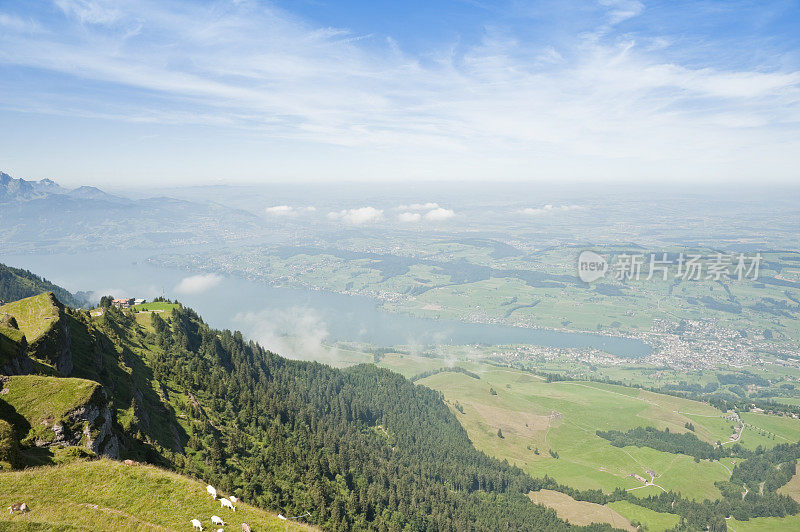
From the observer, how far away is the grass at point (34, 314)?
40.5 meters

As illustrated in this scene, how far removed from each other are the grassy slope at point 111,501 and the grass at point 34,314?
27062mm

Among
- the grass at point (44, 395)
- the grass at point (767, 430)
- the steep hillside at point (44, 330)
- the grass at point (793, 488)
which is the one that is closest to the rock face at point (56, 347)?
the steep hillside at point (44, 330)

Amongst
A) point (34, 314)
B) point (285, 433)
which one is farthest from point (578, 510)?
point (34, 314)

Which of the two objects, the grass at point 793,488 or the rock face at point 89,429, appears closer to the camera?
the rock face at point 89,429

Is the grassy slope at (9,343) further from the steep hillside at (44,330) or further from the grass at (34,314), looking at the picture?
the grass at (34,314)

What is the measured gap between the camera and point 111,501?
19.4 m

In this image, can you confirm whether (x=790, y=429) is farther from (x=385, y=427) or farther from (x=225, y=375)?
(x=225, y=375)

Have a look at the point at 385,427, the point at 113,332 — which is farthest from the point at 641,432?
the point at 113,332

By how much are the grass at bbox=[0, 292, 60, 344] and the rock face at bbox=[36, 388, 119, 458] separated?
1736 centimetres

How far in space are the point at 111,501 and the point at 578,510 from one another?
140m

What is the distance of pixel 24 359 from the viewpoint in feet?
112

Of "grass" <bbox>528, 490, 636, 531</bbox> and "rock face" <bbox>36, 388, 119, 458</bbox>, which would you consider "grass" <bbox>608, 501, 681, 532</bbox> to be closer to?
"grass" <bbox>528, 490, 636, 531</bbox>

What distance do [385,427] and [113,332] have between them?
98749 millimetres

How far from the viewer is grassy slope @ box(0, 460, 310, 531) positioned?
1742 centimetres
